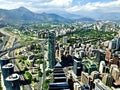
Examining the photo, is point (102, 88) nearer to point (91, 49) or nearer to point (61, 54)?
point (61, 54)

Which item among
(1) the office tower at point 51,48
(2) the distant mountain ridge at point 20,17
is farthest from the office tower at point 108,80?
(2) the distant mountain ridge at point 20,17

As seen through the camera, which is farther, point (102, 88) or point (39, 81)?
point (39, 81)

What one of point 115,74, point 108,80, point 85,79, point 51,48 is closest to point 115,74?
point 115,74

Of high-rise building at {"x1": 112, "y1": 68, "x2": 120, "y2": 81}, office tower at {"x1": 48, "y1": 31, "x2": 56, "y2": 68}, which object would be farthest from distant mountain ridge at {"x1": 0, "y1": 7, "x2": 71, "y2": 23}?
high-rise building at {"x1": 112, "y1": 68, "x2": 120, "y2": 81}

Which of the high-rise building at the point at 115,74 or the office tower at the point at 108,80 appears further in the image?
the high-rise building at the point at 115,74

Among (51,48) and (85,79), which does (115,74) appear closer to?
(85,79)

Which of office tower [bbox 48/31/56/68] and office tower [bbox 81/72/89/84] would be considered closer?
office tower [bbox 81/72/89/84]

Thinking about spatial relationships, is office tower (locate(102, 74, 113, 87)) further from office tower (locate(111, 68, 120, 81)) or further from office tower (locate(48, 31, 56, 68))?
office tower (locate(48, 31, 56, 68))

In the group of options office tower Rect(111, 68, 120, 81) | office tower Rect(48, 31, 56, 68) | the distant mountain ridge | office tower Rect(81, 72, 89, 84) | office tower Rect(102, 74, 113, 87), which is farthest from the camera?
the distant mountain ridge

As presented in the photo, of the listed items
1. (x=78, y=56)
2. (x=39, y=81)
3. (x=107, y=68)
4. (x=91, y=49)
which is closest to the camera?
(x=39, y=81)

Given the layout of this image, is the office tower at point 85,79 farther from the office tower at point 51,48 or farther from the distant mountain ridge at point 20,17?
the distant mountain ridge at point 20,17

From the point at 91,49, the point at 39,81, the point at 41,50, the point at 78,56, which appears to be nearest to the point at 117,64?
the point at 78,56
